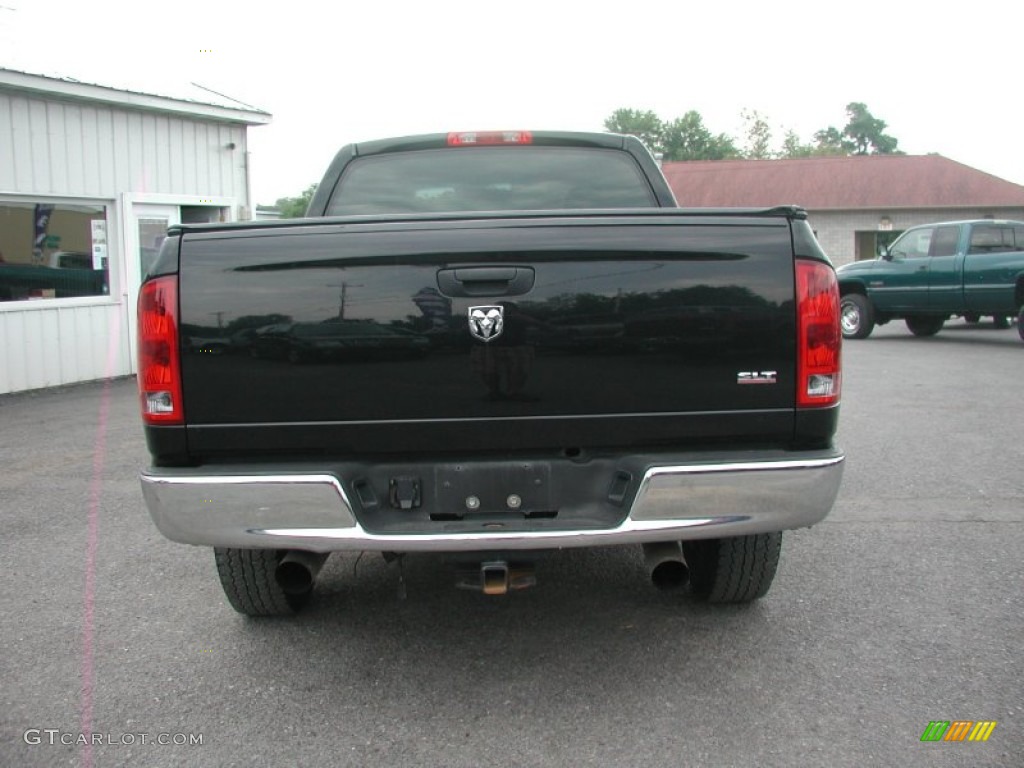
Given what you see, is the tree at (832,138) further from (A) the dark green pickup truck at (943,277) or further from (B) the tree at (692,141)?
(A) the dark green pickup truck at (943,277)

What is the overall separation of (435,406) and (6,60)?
956 cm

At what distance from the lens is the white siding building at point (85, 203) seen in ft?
33.9

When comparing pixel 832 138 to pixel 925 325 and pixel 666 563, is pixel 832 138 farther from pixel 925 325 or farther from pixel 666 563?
pixel 666 563

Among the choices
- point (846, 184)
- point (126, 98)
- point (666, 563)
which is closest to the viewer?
point (666, 563)

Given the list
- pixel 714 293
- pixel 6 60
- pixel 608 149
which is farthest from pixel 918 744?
pixel 6 60

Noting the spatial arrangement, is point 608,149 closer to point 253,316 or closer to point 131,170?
point 253,316

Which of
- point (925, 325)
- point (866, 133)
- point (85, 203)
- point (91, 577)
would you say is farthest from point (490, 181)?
point (866, 133)

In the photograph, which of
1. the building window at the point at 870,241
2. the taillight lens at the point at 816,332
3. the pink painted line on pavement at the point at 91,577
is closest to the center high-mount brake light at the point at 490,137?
the taillight lens at the point at 816,332

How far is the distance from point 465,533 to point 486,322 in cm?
66

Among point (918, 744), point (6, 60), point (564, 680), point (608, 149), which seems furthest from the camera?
point (6, 60)

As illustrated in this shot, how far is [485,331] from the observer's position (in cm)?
297

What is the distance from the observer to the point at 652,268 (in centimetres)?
299

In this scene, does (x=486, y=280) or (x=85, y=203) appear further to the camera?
(x=85, y=203)

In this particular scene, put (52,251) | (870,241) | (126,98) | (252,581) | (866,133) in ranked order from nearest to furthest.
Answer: (252,581)
(52,251)
(126,98)
(870,241)
(866,133)
